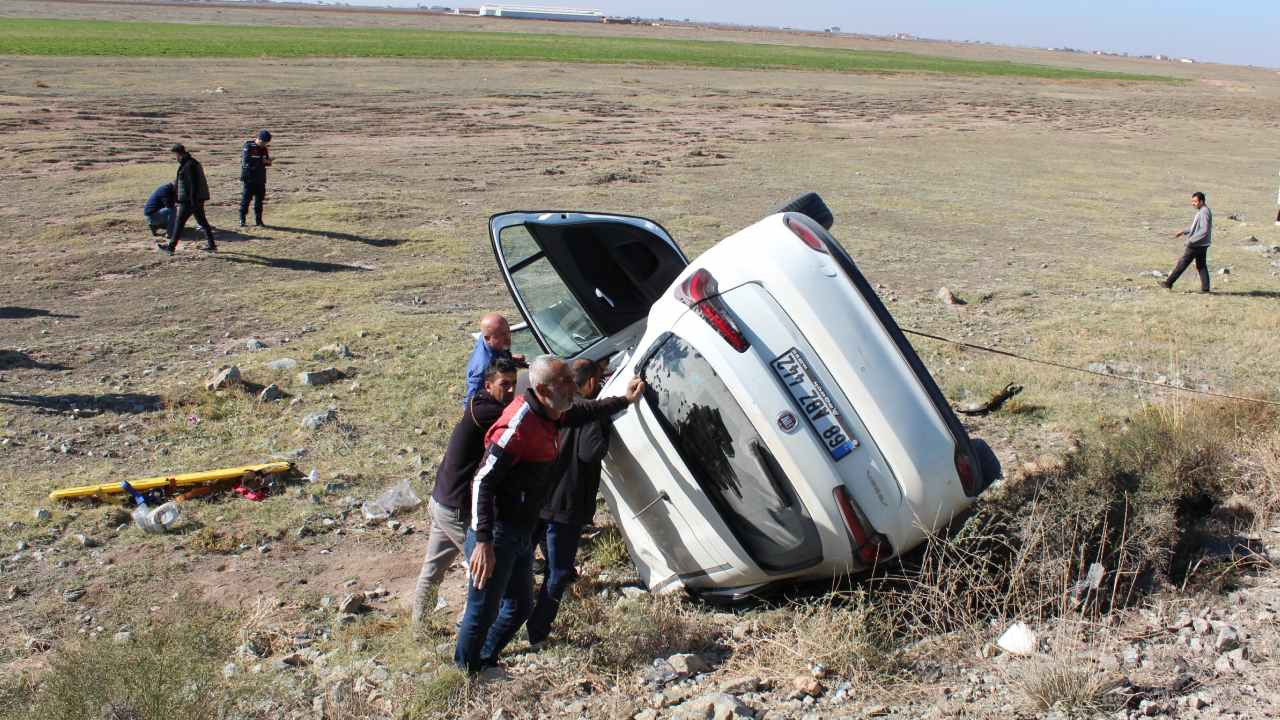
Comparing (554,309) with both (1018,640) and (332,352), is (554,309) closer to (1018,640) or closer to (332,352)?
(332,352)

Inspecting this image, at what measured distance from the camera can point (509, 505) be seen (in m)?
4.34

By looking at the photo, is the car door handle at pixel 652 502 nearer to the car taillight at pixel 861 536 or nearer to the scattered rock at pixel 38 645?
the car taillight at pixel 861 536

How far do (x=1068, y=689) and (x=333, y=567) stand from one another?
3.97m

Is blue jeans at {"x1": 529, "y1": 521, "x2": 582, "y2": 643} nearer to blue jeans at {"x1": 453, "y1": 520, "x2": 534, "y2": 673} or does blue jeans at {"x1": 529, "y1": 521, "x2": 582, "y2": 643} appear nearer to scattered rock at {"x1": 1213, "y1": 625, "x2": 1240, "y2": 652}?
blue jeans at {"x1": 453, "y1": 520, "x2": 534, "y2": 673}

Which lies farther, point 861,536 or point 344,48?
point 344,48

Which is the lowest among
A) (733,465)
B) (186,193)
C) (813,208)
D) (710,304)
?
(186,193)

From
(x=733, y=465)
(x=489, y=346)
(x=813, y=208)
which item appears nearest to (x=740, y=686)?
(x=733, y=465)

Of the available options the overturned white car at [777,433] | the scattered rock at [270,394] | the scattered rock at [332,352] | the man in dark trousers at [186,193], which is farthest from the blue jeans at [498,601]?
the man in dark trousers at [186,193]

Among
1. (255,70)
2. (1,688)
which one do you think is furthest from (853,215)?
(255,70)

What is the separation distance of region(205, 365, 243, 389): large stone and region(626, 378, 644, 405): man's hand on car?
16.3ft

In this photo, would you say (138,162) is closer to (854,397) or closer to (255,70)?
(854,397)

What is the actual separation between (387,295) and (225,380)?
12.6 ft

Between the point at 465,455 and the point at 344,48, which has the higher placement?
the point at 344,48

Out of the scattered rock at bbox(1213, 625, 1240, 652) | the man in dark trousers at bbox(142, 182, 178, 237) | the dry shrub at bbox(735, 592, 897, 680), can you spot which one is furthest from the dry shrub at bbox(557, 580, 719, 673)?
the man in dark trousers at bbox(142, 182, 178, 237)
